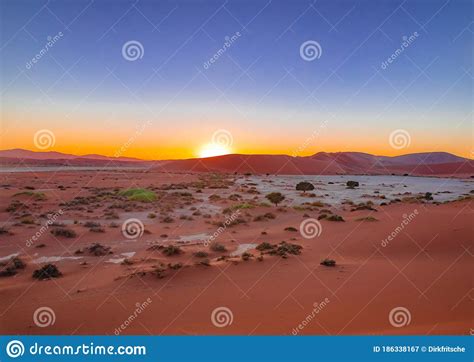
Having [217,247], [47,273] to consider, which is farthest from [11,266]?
[217,247]

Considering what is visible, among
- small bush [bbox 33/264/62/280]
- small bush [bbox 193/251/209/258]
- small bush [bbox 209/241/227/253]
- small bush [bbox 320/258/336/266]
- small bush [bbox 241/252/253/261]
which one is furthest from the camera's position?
small bush [bbox 209/241/227/253]

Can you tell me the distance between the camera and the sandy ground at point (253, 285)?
588 centimetres

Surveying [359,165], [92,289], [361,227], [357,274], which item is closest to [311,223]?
[361,227]

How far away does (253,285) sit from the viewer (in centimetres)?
750

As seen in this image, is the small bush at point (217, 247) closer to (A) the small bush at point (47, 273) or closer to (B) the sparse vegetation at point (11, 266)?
(A) the small bush at point (47, 273)

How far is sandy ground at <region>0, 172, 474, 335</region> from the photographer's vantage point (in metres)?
5.88

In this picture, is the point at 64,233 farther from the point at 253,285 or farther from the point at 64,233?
the point at 253,285

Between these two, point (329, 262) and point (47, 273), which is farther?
point (329, 262)

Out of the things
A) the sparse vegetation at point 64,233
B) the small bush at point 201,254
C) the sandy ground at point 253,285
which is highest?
the sparse vegetation at point 64,233

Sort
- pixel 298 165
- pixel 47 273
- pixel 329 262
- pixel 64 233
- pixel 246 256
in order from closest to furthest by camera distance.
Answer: pixel 47 273 → pixel 329 262 → pixel 246 256 → pixel 64 233 → pixel 298 165

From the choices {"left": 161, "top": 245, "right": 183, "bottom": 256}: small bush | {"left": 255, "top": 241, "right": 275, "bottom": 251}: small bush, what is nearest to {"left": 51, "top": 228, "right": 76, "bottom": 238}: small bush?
{"left": 161, "top": 245, "right": 183, "bottom": 256}: small bush

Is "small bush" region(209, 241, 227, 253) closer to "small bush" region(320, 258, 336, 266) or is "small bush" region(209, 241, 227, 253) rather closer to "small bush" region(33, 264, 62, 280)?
"small bush" region(320, 258, 336, 266)

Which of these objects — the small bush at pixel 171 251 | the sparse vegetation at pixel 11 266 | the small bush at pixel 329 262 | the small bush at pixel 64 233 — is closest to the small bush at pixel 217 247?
the small bush at pixel 171 251

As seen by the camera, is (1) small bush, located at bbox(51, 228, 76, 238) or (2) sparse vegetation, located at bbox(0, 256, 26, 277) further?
(1) small bush, located at bbox(51, 228, 76, 238)
